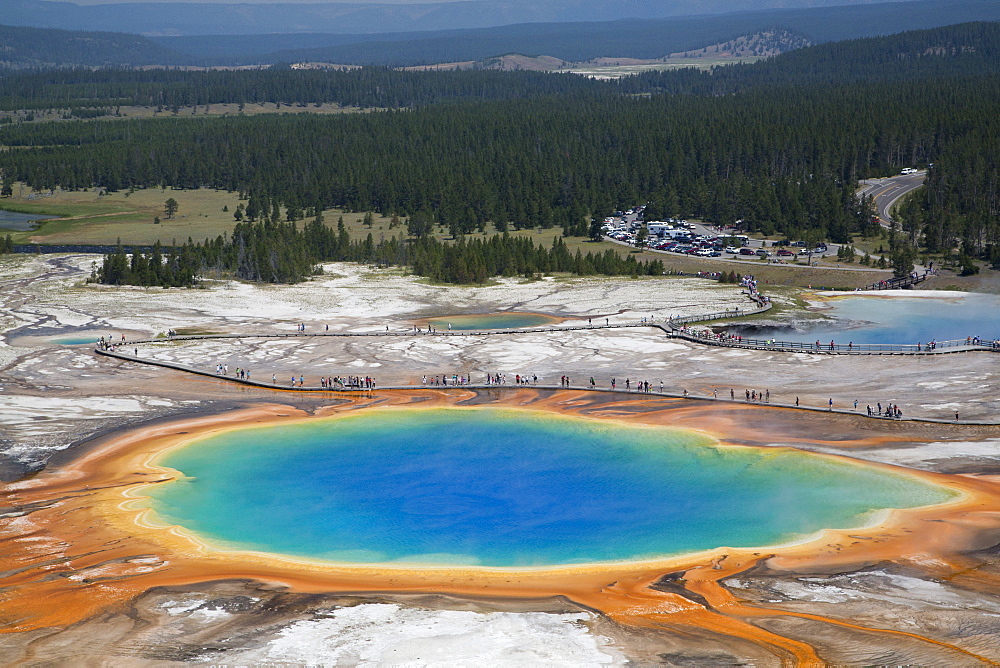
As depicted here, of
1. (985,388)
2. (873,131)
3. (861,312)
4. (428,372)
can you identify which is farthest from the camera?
(873,131)

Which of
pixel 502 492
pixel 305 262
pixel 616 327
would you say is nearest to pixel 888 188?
pixel 305 262

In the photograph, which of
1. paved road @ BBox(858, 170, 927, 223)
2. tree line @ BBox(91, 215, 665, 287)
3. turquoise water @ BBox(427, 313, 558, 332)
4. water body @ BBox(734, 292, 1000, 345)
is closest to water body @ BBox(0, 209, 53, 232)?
tree line @ BBox(91, 215, 665, 287)

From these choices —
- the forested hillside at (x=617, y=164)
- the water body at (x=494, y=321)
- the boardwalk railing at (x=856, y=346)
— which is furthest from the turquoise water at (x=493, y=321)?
the forested hillside at (x=617, y=164)

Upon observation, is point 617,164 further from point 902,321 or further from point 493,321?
point 902,321

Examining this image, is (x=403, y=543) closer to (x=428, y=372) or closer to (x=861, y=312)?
(x=428, y=372)

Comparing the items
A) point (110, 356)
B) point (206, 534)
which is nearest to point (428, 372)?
point (110, 356)
